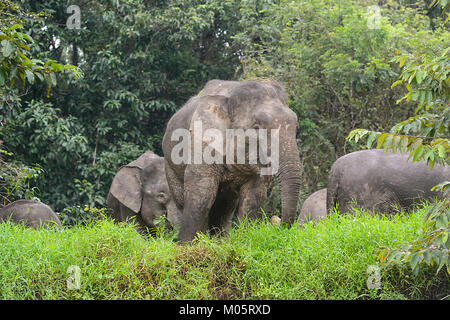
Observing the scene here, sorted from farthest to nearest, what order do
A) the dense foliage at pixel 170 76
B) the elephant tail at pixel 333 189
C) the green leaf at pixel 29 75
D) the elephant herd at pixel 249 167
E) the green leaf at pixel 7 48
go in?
the dense foliage at pixel 170 76 → the elephant tail at pixel 333 189 → the elephant herd at pixel 249 167 → the green leaf at pixel 29 75 → the green leaf at pixel 7 48

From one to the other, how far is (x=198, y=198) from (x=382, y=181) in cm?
231

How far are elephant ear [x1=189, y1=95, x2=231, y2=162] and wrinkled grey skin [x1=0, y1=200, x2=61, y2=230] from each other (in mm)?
3121

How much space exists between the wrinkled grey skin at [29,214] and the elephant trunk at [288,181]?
13.1 ft

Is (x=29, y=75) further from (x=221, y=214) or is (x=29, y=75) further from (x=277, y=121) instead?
(x=221, y=214)

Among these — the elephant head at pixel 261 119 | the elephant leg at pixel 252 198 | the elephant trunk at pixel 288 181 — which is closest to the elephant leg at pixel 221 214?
the elephant leg at pixel 252 198

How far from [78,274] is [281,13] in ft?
29.4

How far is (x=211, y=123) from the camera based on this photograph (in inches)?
276

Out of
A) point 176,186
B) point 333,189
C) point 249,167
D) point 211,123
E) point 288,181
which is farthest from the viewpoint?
point 333,189

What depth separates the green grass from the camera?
5.61 m

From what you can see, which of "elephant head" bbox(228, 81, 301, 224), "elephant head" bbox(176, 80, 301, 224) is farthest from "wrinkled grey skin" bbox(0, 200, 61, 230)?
"elephant head" bbox(228, 81, 301, 224)

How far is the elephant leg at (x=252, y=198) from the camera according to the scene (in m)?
7.09

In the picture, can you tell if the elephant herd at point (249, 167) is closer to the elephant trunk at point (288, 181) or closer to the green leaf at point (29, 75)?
the elephant trunk at point (288, 181)

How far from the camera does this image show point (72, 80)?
13.0 m

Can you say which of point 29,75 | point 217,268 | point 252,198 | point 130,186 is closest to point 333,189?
point 252,198
